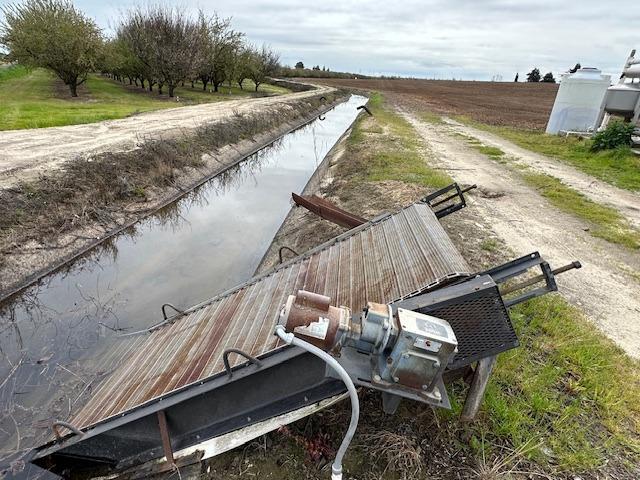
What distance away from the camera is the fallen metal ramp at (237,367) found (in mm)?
3113

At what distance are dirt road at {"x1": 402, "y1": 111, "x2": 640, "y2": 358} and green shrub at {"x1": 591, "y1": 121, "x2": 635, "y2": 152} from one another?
174 inches

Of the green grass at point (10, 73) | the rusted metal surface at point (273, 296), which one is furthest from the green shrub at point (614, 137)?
the green grass at point (10, 73)

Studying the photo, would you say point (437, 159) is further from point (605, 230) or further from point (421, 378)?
point (421, 378)

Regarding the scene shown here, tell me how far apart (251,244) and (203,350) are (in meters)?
6.35

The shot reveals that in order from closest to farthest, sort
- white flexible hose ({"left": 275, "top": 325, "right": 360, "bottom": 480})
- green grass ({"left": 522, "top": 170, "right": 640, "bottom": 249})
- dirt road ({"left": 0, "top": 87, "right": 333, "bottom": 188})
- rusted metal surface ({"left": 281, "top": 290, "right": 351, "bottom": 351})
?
white flexible hose ({"left": 275, "top": 325, "right": 360, "bottom": 480}) → rusted metal surface ({"left": 281, "top": 290, "right": 351, "bottom": 351}) → green grass ({"left": 522, "top": 170, "right": 640, "bottom": 249}) → dirt road ({"left": 0, "top": 87, "right": 333, "bottom": 188})

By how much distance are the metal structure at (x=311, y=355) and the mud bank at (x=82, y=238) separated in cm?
460

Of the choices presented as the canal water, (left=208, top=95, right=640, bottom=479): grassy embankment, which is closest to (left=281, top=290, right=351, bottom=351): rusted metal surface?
(left=208, top=95, right=640, bottom=479): grassy embankment

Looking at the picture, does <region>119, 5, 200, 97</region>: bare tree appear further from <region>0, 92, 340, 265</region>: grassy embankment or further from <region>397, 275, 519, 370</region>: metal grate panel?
<region>397, 275, 519, 370</region>: metal grate panel

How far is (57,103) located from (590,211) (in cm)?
2944

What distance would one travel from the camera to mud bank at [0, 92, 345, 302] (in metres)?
7.78

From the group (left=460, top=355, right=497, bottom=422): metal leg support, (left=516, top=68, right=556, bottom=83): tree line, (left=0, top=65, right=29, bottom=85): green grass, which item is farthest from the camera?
(left=516, top=68, right=556, bottom=83): tree line

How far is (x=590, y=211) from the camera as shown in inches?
386

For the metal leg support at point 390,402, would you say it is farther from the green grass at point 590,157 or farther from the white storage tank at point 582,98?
the white storage tank at point 582,98

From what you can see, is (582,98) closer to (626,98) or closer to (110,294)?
(626,98)
